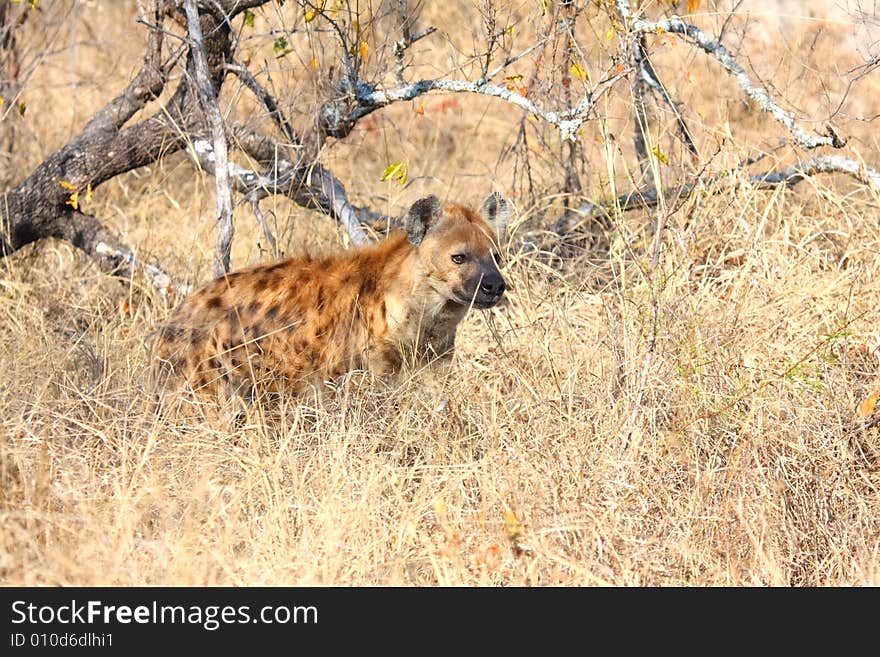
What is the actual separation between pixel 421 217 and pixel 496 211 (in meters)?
0.50

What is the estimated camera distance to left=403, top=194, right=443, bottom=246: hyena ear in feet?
18.3

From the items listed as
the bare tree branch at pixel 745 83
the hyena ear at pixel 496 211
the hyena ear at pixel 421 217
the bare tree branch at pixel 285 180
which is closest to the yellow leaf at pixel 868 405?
the bare tree branch at pixel 745 83

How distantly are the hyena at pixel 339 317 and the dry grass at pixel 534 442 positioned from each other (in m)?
0.22

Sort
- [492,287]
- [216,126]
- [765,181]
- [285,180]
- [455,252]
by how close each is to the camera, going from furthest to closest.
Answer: [765,181] < [285,180] < [216,126] < [455,252] < [492,287]

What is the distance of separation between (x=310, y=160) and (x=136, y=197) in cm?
246

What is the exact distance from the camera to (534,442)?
16.8 feet

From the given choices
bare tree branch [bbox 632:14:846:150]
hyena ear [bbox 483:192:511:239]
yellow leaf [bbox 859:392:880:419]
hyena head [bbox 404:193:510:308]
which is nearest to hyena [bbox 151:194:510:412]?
hyena head [bbox 404:193:510:308]

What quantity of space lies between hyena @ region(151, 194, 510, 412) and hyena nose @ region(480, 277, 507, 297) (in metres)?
0.03

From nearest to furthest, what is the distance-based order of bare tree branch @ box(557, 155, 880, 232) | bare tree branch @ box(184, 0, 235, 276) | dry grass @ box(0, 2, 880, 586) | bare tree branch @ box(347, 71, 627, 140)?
dry grass @ box(0, 2, 880, 586)
bare tree branch @ box(347, 71, 627, 140)
bare tree branch @ box(184, 0, 235, 276)
bare tree branch @ box(557, 155, 880, 232)

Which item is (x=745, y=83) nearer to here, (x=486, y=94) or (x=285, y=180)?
(x=486, y=94)

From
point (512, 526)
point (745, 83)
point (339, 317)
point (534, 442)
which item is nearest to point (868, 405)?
point (534, 442)

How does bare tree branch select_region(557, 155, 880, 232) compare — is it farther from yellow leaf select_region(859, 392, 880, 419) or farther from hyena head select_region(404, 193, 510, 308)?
yellow leaf select_region(859, 392, 880, 419)

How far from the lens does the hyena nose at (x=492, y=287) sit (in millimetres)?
5465

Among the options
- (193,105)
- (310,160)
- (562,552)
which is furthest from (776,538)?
(193,105)
